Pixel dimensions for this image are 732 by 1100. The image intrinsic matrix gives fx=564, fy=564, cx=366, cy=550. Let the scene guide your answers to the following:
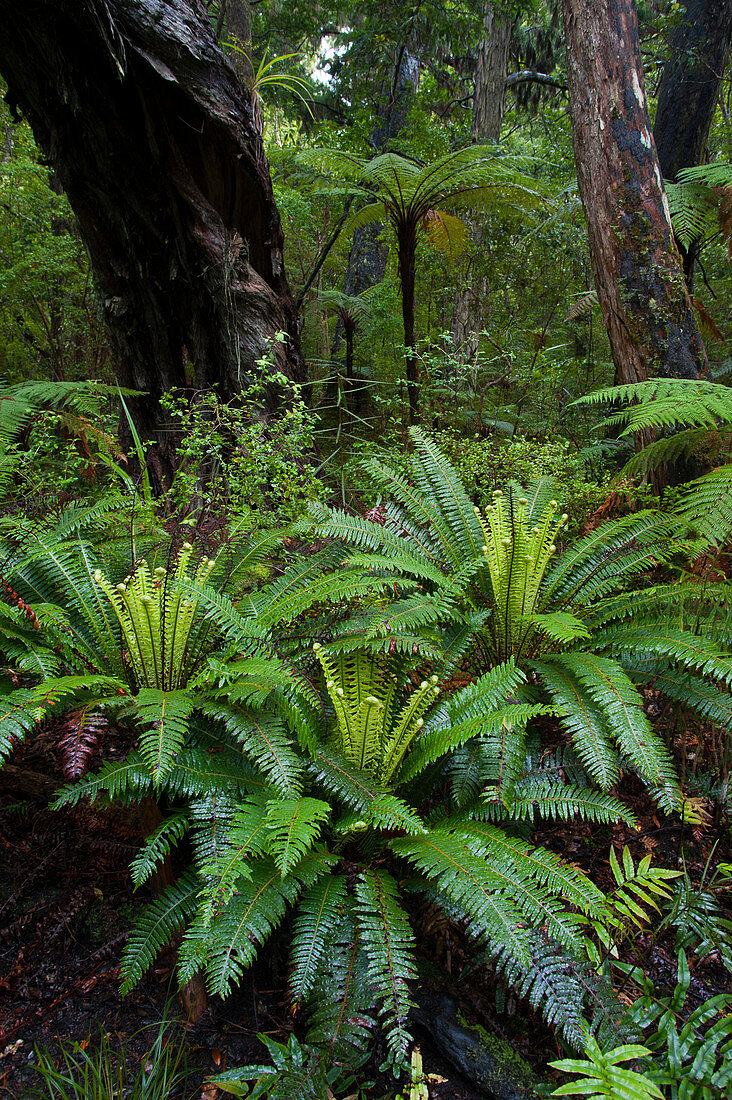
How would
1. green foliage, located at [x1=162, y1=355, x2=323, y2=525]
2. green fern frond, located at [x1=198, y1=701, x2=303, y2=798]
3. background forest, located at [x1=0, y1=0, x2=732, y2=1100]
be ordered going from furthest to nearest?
1. green foliage, located at [x1=162, y1=355, x2=323, y2=525]
2. green fern frond, located at [x1=198, y1=701, x2=303, y2=798]
3. background forest, located at [x1=0, y1=0, x2=732, y2=1100]

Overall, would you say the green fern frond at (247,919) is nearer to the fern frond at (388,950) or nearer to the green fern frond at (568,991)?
the fern frond at (388,950)

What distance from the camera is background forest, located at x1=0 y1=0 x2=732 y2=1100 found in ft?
4.44

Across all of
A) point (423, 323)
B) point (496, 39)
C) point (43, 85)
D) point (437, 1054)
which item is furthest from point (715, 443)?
point (496, 39)

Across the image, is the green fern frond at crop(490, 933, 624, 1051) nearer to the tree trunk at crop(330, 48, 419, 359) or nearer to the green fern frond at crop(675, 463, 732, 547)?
the green fern frond at crop(675, 463, 732, 547)

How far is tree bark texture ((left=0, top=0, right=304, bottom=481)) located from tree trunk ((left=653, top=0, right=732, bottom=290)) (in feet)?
11.9

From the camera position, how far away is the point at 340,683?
1.82m

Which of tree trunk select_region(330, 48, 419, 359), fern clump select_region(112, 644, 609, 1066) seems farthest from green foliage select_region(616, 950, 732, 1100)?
tree trunk select_region(330, 48, 419, 359)

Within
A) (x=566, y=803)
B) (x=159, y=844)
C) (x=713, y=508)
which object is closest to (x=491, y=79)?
(x=713, y=508)

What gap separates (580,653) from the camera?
1.94 m

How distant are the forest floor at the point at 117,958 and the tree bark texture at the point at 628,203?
266 cm

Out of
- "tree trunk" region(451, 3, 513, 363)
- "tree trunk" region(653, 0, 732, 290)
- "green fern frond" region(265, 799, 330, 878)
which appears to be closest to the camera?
"green fern frond" region(265, 799, 330, 878)

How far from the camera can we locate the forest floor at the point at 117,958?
1424 millimetres

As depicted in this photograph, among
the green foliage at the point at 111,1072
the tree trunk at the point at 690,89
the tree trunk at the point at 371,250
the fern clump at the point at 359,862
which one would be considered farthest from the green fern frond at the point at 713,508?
the tree trunk at the point at 371,250

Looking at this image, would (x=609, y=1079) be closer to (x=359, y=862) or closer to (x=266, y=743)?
(x=359, y=862)
